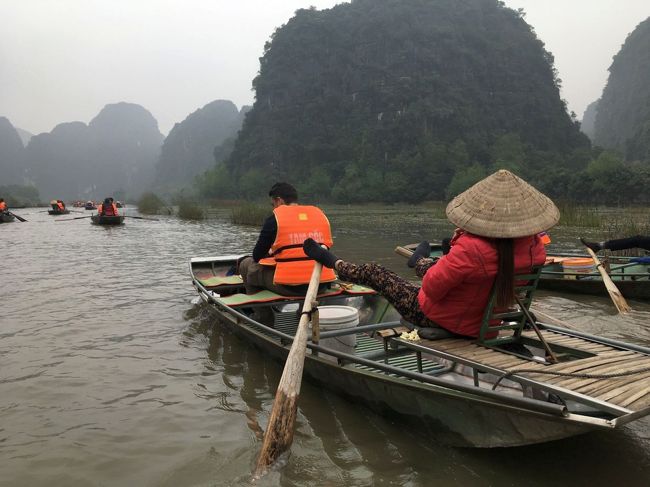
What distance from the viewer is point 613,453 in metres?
3.23

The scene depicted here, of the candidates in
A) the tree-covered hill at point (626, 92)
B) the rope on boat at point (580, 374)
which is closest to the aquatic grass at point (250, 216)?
the rope on boat at point (580, 374)

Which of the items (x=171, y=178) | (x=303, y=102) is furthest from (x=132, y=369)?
(x=171, y=178)

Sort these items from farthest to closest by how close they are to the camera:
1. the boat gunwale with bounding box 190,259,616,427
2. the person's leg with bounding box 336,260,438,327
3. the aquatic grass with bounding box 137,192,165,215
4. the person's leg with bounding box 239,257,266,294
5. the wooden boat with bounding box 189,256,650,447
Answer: the aquatic grass with bounding box 137,192,165,215
the person's leg with bounding box 239,257,266,294
the person's leg with bounding box 336,260,438,327
the wooden boat with bounding box 189,256,650,447
the boat gunwale with bounding box 190,259,616,427

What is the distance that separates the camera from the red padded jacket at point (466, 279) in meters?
3.04

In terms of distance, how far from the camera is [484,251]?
3.04 meters

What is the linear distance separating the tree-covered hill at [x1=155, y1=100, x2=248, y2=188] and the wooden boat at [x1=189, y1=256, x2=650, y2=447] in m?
158

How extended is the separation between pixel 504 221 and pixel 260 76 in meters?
95.0

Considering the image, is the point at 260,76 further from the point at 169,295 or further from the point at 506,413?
the point at 506,413

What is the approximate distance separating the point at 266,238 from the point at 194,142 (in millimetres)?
173489

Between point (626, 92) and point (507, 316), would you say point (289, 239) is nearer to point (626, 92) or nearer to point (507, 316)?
point (507, 316)

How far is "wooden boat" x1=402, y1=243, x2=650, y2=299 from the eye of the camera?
7.92 meters

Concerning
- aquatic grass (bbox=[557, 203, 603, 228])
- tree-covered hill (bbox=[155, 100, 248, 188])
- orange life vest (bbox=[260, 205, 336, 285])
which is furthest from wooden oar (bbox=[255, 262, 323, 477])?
tree-covered hill (bbox=[155, 100, 248, 188])

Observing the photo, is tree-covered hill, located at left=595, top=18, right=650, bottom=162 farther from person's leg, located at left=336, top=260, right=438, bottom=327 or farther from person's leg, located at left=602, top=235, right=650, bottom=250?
person's leg, located at left=336, top=260, right=438, bottom=327

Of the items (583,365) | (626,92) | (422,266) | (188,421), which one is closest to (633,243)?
(422,266)
